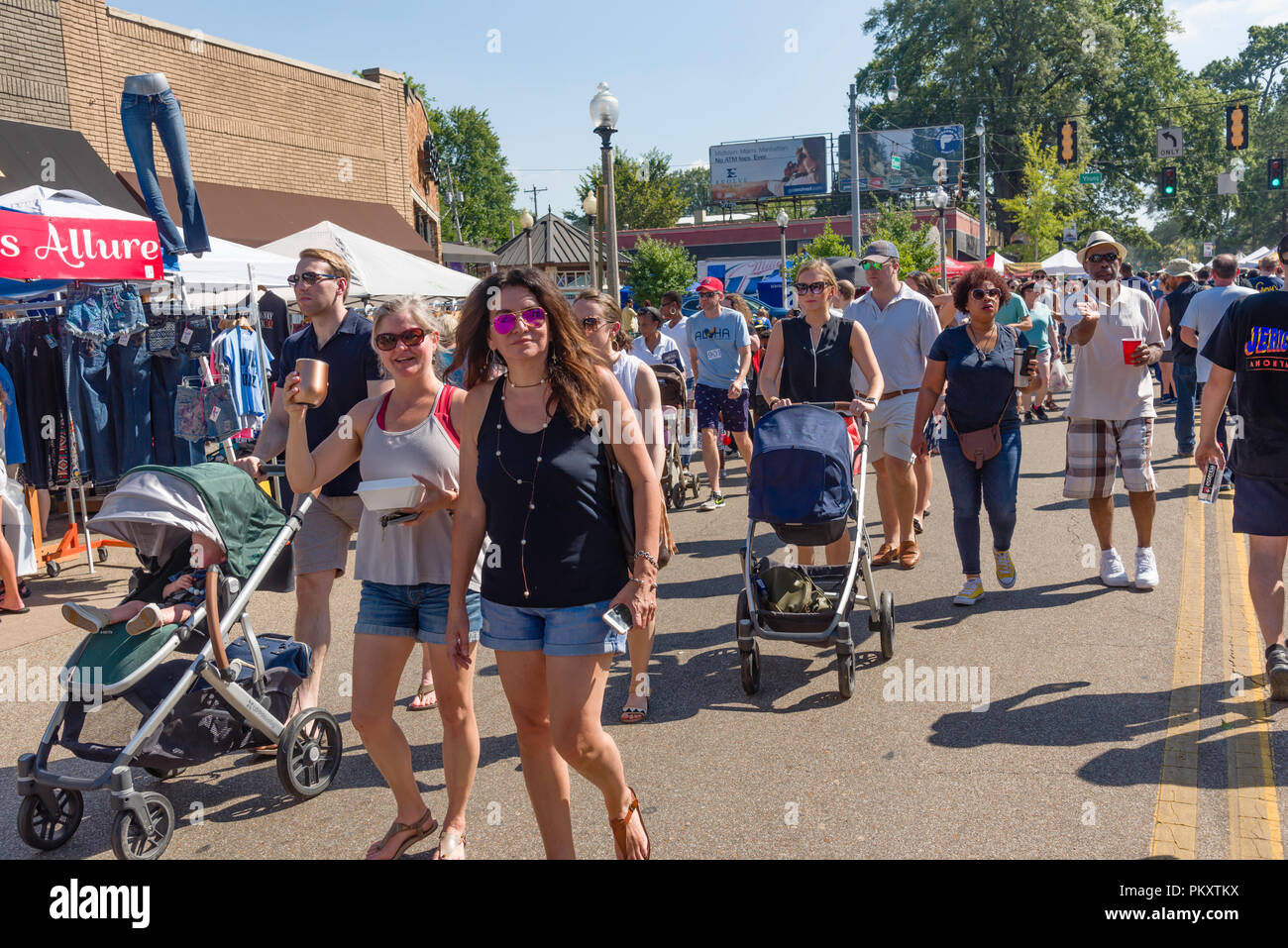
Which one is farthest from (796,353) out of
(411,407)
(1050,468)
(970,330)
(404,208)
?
(404,208)

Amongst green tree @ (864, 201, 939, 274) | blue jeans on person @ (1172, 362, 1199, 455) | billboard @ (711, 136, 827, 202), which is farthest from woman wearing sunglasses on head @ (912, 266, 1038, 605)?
billboard @ (711, 136, 827, 202)

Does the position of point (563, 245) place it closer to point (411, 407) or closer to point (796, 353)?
point (796, 353)

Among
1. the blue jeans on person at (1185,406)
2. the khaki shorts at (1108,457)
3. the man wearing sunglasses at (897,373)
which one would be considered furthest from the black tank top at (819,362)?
the blue jeans on person at (1185,406)

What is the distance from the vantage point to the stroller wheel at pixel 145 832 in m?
3.86

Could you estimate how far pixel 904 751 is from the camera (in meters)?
4.67

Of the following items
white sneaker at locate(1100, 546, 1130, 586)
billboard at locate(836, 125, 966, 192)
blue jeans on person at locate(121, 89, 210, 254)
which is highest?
billboard at locate(836, 125, 966, 192)

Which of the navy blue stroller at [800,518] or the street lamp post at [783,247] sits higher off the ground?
the street lamp post at [783,247]

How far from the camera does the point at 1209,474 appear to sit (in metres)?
5.38

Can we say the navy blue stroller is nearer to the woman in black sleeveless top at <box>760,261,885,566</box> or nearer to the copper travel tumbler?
the woman in black sleeveless top at <box>760,261,885,566</box>

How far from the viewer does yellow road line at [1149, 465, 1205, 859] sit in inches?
148

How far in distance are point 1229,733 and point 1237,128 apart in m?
30.8

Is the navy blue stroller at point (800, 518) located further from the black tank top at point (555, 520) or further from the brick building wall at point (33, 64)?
the brick building wall at point (33, 64)

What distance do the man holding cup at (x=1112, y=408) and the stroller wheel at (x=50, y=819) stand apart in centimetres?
576

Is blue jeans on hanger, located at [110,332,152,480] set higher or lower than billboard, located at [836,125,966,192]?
lower
